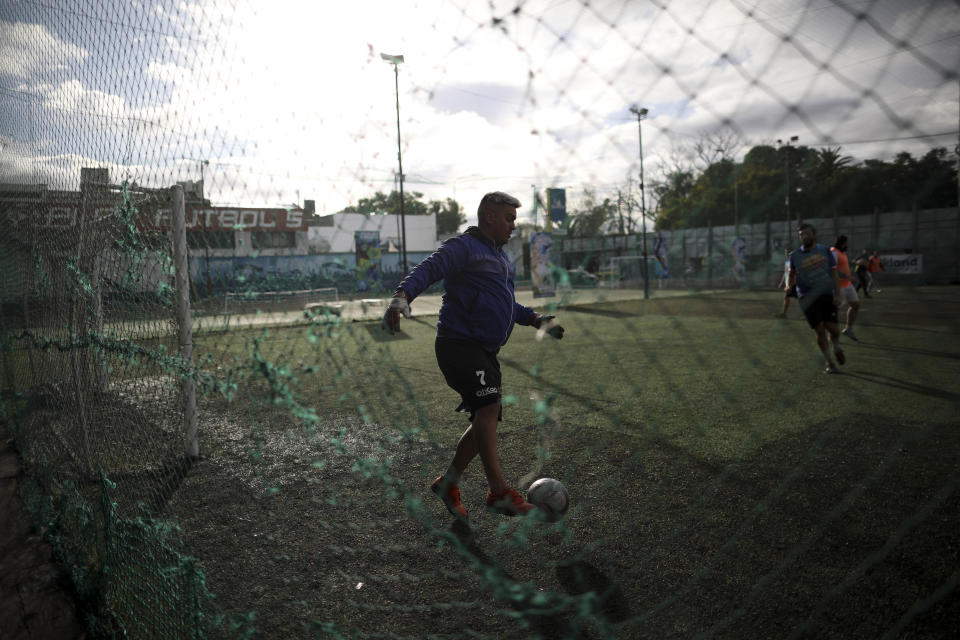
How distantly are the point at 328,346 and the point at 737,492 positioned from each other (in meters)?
2.61

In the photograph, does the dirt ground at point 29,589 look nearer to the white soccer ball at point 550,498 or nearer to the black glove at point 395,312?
the black glove at point 395,312

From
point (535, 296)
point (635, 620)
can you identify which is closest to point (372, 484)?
point (635, 620)

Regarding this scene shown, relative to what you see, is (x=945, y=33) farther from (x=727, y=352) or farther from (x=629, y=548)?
(x=727, y=352)

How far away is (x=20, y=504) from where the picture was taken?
3.81m

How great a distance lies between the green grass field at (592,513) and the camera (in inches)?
88.0

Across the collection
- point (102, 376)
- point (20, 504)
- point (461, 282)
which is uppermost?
point (461, 282)

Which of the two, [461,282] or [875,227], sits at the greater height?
[875,227]

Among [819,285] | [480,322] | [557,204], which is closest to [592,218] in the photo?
[557,204]

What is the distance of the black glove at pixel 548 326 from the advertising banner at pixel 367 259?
1.13 m

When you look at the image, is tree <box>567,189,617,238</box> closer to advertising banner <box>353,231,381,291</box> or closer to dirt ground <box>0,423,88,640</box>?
advertising banner <box>353,231,381,291</box>

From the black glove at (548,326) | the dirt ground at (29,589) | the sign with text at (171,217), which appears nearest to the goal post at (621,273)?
the black glove at (548,326)

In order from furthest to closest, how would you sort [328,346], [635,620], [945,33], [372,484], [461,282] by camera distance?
[372,484]
[461,282]
[328,346]
[635,620]
[945,33]

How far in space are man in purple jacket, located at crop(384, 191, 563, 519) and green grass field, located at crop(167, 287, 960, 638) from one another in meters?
0.37

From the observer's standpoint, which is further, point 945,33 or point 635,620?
point 635,620
